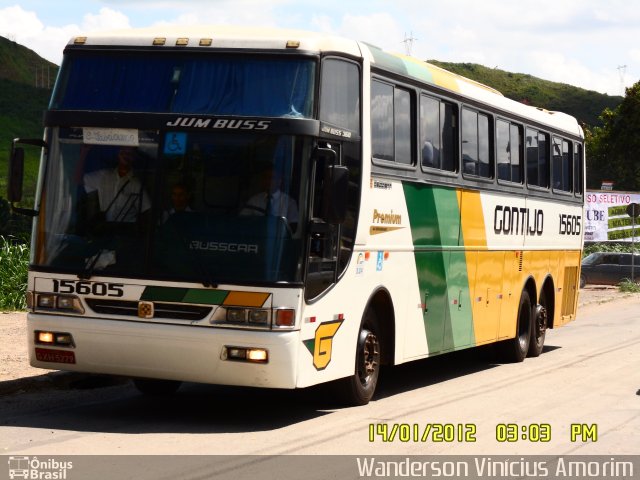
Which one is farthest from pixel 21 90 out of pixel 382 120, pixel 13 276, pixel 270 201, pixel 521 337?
pixel 270 201

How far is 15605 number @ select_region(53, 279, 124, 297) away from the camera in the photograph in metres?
11.0

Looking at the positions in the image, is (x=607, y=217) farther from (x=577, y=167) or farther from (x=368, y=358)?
(x=368, y=358)

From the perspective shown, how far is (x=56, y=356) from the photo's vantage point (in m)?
11.1

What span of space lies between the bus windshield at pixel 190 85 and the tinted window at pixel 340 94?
0.79ft

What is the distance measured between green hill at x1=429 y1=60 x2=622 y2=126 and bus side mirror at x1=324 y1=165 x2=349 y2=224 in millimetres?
161321

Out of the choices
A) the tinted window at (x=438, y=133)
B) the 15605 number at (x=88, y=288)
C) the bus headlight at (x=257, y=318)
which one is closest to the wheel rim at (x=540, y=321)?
the tinted window at (x=438, y=133)

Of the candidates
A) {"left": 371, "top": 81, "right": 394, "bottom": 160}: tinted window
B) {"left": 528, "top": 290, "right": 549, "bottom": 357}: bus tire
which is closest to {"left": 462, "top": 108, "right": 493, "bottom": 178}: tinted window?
{"left": 371, "top": 81, "right": 394, "bottom": 160}: tinted window

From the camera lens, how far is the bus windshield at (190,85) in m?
11.1

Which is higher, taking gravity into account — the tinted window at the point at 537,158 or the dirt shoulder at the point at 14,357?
the tinted window at the point at 537,158

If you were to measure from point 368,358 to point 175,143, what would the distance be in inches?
118

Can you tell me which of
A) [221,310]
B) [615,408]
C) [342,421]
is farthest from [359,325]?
[615,408]

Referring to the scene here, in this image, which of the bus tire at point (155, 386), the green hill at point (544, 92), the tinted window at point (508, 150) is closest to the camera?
the bus tire at point (155, 386)
